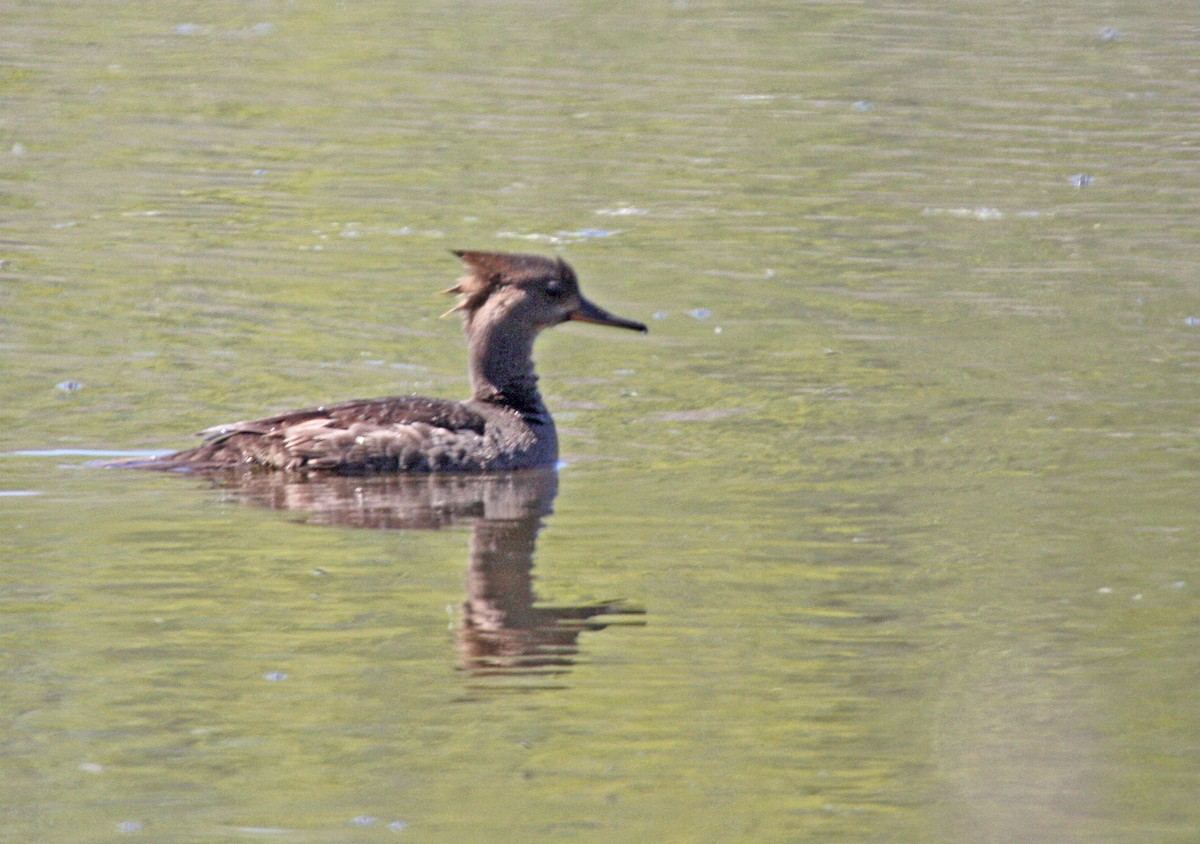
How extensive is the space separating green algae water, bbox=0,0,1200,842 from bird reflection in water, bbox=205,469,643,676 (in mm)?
37

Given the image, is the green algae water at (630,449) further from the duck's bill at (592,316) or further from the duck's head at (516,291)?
the duck's head at (516,291)

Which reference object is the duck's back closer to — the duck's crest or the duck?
the duck

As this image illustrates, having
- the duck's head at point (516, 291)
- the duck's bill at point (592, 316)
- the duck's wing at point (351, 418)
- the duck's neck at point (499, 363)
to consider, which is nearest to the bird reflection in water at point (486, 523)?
the duck's wing at point (351, 418)

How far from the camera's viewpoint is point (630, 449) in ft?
34.5

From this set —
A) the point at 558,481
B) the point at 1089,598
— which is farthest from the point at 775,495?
the point at 1089,598

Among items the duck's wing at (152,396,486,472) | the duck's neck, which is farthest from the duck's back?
the duck's neck

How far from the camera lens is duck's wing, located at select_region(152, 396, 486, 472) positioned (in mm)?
10000

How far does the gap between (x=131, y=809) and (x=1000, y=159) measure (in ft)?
40.3

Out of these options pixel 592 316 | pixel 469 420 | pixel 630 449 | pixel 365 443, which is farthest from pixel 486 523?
pixel 592 316

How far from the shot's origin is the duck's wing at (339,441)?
10.0 metres

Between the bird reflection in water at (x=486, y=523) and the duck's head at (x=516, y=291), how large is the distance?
91cm

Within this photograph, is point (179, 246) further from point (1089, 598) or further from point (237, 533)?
point (1089, 598)

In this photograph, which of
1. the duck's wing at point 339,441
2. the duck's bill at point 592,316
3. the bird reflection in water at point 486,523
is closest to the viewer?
the bird reflection in water at point 486,523

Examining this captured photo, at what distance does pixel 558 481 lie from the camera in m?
10.1
